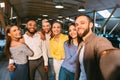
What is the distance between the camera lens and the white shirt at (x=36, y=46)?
11.6ft

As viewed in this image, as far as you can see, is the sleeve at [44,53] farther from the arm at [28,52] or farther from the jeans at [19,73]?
the jeans at [19,73]

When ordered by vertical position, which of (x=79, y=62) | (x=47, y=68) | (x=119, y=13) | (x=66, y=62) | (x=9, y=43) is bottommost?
(x=119, y=13)

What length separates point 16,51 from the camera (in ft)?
10.1

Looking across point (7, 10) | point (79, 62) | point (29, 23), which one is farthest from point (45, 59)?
point (7, 10)

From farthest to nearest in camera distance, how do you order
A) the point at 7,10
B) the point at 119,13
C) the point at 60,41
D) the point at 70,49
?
the point at 119,13 → the point at 7,10 → the point at 60,41 → the point at 70,49

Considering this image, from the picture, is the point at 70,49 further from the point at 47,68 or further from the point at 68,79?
the point at 47,68

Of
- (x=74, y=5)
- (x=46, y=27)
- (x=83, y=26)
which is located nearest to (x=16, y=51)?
(x=46, y=27)

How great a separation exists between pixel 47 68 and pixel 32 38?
0.56m

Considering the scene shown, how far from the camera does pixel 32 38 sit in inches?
141

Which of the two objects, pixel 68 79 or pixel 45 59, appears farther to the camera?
pixel 45 59

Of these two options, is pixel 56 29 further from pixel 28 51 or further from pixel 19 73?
pixel 19 73

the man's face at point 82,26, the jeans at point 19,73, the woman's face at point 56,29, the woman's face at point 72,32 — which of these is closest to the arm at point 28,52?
the jeans at point 19,73

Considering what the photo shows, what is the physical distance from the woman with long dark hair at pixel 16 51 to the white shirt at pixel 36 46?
39 cm

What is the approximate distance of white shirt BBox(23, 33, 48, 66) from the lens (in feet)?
11.6
